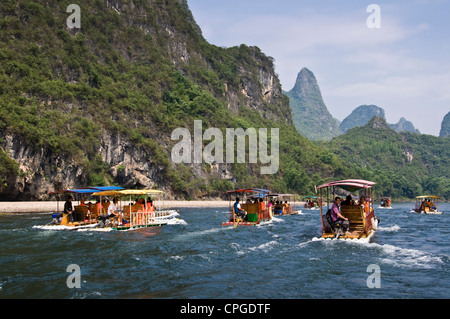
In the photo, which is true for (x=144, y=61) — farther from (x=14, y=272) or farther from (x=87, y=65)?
(x=14, y=272)

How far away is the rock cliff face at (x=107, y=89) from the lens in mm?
51781

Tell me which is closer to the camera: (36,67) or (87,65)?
(36,67)

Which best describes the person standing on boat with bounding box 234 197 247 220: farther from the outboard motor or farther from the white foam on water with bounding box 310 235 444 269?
the outboard motor

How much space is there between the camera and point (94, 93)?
68.3m

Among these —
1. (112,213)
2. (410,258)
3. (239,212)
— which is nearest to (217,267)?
(410,258)

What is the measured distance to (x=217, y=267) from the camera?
13570 mm

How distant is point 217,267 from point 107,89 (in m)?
65.3

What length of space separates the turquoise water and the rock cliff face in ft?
106

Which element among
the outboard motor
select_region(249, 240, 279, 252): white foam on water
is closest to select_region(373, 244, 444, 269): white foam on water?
select_region(249, 240, 279, 252): white foam on water

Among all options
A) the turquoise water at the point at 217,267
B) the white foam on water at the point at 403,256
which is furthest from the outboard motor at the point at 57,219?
the white foam on water at the point at 403,256

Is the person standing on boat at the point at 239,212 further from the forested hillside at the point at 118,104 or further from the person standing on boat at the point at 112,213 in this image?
the forested hillside at the point at 118,104

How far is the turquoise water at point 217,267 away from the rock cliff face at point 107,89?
3234 centimetres
